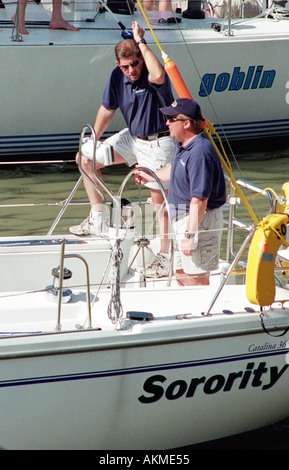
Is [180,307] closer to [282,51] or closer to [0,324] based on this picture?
[0,324]

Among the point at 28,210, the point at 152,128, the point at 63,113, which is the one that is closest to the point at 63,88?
the point at 63,113

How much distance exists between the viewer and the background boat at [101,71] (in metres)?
8.81

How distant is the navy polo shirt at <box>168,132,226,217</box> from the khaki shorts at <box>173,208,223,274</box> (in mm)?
58

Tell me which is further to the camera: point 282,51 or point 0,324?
point 282,51

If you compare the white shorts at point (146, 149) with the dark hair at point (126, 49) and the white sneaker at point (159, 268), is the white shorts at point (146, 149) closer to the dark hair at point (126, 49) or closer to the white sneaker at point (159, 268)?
the dark hair at point (126, 49)

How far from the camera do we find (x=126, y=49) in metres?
4.92

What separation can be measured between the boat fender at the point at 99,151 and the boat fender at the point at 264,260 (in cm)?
117

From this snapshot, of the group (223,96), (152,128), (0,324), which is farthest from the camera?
(223,96)

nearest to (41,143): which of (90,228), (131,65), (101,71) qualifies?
(101,71)

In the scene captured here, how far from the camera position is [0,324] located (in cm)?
378

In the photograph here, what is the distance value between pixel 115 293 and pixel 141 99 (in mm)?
1921

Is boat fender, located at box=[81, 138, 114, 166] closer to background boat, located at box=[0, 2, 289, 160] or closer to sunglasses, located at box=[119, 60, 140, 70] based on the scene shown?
sunglasses, located at box=[119, 60, 140, 70]

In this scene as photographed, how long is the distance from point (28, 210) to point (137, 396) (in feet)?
14.2

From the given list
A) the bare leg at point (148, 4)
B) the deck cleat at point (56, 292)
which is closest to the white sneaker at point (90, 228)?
the deck cleat at point (56, 292)
